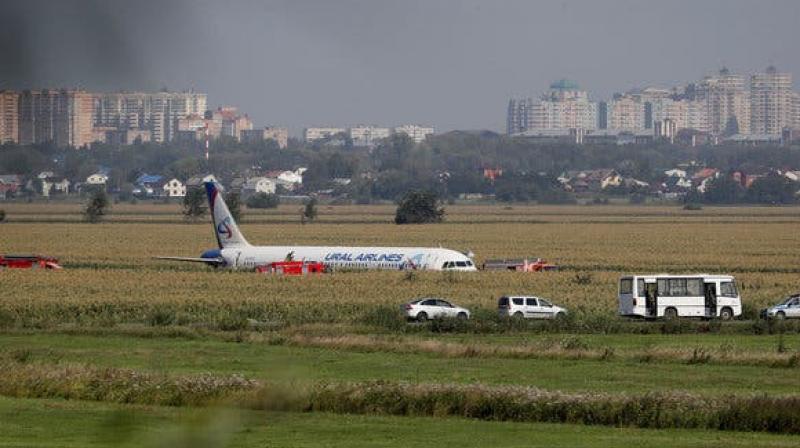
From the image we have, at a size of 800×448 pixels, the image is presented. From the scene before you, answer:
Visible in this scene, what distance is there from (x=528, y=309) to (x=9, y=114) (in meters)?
44.3

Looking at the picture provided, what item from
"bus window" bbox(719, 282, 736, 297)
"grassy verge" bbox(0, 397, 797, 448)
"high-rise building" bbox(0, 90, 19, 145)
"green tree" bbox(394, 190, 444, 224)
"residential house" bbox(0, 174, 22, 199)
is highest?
"high-rise building" bbox(0, 90, 19, 145)

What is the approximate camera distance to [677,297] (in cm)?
5369

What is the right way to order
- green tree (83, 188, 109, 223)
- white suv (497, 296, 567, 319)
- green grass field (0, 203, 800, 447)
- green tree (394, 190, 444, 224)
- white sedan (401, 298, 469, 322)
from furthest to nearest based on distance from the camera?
green tree (83, 188, 109, 223)
green tree (394, 190, 444, 224)
white suv (497, 296, 567, 319)
white sedan (401, 298, 469, 322)
green grass field (0, 203, 800, 447)

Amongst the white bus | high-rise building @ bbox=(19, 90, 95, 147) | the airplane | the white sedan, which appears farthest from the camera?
the airplane

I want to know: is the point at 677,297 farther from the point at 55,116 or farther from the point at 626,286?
the point at 55,116

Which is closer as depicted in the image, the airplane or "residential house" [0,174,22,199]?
"residential house" [0,174,22,199]

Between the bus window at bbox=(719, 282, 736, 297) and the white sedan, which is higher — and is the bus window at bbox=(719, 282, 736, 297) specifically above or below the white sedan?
above

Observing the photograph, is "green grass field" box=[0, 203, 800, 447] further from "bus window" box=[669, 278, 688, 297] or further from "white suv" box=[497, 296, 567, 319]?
"bus window" box=[669, 278, 688, 297]

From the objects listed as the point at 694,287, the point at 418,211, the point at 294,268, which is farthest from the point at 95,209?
the point at 694,287

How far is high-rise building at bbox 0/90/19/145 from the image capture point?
29.3ft

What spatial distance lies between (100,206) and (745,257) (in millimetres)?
87603

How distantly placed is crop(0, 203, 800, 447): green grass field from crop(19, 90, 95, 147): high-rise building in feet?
6.49

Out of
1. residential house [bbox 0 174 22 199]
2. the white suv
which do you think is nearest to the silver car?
the white suv

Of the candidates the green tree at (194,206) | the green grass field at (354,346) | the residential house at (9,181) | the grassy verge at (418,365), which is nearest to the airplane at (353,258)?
the green grass field at (354,346)
